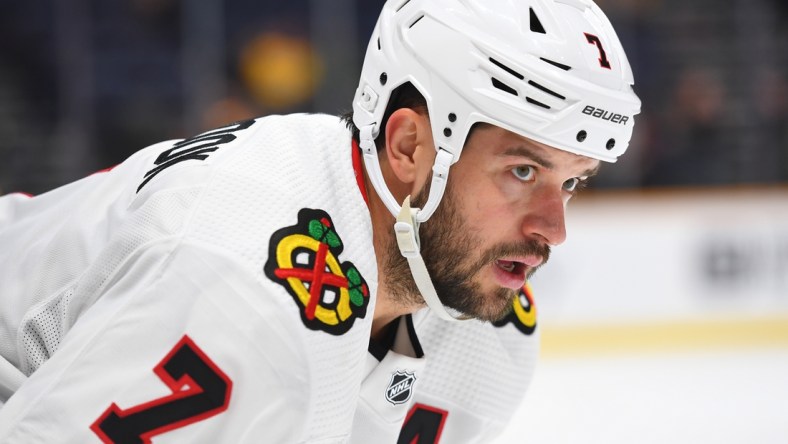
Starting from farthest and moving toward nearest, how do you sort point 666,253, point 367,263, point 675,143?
1. point 675,143
2. point 666,253
3. point 367,263

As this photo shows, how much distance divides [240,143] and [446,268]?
46 cm

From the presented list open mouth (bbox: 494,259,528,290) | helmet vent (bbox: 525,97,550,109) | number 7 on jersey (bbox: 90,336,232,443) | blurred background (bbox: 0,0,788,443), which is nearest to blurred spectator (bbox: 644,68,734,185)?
blurred background (bbox: 0,0,788,443)

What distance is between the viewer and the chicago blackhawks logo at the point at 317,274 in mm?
1578

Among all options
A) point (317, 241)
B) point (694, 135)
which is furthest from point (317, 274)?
point (694, 135)

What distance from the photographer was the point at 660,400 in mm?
4094

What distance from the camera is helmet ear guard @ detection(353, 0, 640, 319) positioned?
5.79 ft

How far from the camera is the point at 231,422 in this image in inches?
60.4

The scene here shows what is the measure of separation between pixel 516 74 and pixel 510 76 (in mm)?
16

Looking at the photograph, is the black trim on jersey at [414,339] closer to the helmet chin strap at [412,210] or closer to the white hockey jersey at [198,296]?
the helmet chin strap at [412,210]

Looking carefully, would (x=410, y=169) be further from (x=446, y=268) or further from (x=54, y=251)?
(x=54, y=251)

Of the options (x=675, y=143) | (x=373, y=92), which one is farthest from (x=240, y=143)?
(x=675, y=143)

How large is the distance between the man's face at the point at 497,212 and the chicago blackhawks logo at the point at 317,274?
0.23 metres

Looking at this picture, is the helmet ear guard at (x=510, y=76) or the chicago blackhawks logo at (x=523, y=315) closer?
the helmet ear guard at (x=510, y=76)

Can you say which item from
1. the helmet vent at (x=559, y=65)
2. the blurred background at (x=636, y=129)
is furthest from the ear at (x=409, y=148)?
the blurred background at (x=636, y=129)
